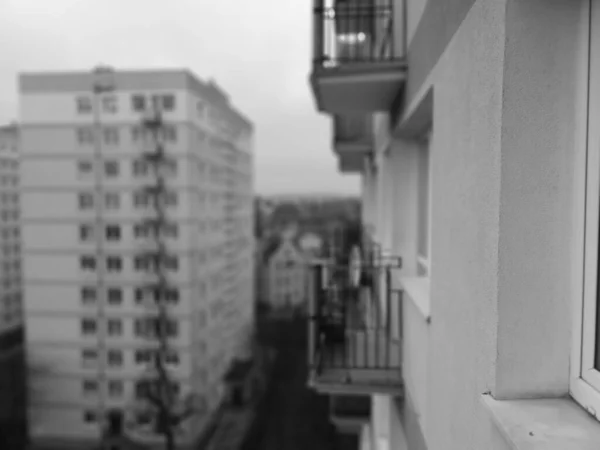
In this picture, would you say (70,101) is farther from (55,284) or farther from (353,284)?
(353,284)

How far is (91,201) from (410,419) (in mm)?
16879

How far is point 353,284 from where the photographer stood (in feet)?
15.7

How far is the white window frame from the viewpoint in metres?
1.13

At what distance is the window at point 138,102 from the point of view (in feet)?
53.6

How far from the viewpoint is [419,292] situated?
2.77m

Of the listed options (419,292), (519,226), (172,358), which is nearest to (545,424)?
(519,226)

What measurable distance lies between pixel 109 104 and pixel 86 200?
12.6 feet

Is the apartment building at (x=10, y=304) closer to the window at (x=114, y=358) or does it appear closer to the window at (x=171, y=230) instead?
the window at (x=114, y=358)

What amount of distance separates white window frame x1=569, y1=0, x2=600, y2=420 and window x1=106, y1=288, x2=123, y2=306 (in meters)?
17.9

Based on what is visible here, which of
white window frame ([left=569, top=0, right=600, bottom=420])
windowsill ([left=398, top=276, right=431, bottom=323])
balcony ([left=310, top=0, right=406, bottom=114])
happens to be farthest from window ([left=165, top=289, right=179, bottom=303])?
white window frame ([left=569, top=0, right=600, bottom=420])

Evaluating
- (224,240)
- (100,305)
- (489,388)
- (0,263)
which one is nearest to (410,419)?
(489,388)

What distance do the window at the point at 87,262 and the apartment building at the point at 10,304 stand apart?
4.70 metres

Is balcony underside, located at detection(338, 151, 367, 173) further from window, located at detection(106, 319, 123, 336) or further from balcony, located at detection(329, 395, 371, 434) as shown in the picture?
window, located at detection(106, 319, 123, 336)

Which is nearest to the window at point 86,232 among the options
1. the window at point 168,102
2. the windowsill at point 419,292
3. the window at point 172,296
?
the window at point 172,296
